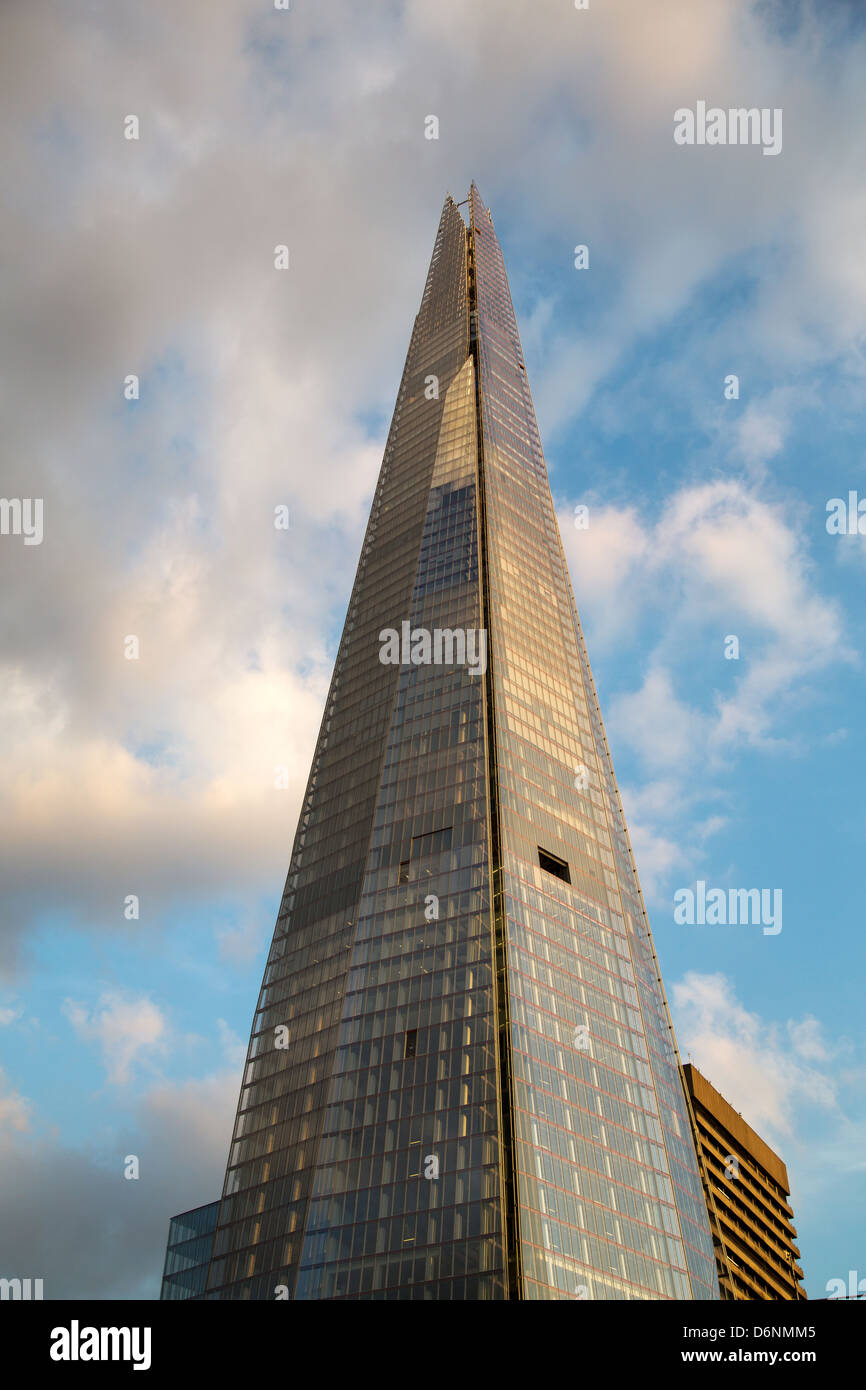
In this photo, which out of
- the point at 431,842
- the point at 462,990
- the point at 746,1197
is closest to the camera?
the point at 462,990

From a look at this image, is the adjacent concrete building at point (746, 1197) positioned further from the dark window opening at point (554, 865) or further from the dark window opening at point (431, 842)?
Result: the dark window opening at point (431, 842)

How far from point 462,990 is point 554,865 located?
21223 mm

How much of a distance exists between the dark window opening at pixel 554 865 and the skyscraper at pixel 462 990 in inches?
Result: 11.3

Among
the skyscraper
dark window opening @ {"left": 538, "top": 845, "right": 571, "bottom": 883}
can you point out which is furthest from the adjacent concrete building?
dark window opening @ {"left": 538, "top": 845, "right": 571, "bottom": 883}

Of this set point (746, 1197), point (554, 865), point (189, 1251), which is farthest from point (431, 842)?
point (746, 1197)

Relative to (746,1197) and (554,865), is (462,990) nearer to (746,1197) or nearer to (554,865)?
(554,865)

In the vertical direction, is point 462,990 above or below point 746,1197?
above

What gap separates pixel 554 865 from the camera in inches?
4801

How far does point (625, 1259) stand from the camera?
95875 mm

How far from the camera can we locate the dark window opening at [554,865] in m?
120
